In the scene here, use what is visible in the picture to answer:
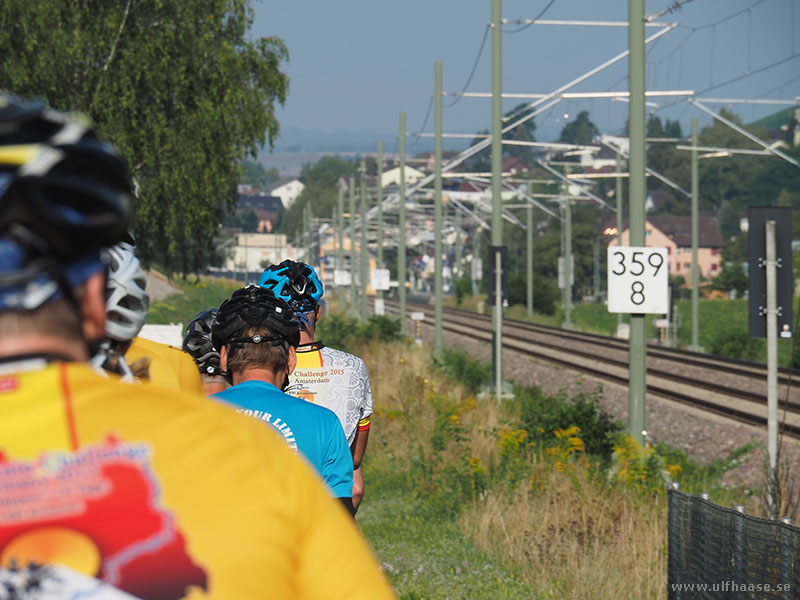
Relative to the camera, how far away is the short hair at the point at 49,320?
1.74m

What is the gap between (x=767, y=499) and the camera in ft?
34.8

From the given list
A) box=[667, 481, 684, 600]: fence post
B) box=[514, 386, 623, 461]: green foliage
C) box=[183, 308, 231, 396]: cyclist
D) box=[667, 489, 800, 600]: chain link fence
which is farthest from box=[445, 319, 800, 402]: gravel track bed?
box=[183, 308, 231, 396]: cyclist

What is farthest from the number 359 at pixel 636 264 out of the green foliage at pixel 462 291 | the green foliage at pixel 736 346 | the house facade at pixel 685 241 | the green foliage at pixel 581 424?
the house facade at pixel 685 241

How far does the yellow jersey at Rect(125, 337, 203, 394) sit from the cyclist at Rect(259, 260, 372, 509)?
5.72ft

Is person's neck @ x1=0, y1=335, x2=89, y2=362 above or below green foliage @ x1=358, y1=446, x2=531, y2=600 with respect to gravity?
above

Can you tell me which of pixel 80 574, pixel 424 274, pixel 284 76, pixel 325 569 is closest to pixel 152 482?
pixel 80 574

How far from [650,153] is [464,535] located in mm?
177401

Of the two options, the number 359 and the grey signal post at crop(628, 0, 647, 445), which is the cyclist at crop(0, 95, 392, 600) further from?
the grey signal post at crop(628, 0, 647, 445)

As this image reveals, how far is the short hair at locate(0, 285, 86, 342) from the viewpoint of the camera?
1.74 metres

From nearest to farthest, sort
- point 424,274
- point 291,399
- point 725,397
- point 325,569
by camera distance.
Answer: point 325,569
point 291,399
point 725,397
point 424,274

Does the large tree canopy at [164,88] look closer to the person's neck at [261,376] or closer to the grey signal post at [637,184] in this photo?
the grey signal post at [637,184]

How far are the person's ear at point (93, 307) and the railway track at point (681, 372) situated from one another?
12.3 metres

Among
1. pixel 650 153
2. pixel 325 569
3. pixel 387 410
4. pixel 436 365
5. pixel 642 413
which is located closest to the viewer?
pixel 325 569

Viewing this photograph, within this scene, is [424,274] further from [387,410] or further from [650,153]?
[387,410]
